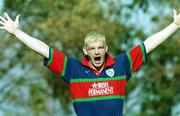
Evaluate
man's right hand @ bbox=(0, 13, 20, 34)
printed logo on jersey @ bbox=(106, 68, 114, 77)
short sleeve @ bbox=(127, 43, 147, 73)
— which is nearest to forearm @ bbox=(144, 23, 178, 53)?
short sleeve @ bbox=(127, 43, 147, 73)

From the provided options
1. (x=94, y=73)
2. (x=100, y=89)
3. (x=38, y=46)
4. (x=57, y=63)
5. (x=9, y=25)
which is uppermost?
(x=9, y=25)

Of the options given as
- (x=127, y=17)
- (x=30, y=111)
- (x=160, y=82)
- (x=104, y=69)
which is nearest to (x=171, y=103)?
(x=160, y=82)

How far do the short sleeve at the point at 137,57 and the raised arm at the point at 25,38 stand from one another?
0.72 m

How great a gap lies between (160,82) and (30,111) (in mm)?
5635

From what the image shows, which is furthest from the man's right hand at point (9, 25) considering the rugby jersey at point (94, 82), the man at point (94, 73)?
the rugby jersey at point (94, 82)

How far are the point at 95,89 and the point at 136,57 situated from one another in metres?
0.51

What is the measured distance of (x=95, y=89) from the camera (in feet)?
20.5

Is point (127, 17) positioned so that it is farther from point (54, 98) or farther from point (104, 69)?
point (104, 69)

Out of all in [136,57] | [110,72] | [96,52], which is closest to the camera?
[96,52]

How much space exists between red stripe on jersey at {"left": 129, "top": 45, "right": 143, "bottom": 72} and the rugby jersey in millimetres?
35

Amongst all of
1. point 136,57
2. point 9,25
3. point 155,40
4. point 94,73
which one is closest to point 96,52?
point 94,73

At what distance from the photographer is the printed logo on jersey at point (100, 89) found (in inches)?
247

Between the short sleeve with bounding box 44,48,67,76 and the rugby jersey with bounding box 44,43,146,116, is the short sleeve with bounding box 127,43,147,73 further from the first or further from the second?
the short sleeve with bounding box 44,48,67,76

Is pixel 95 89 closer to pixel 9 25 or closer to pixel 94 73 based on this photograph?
pixel 94 73
